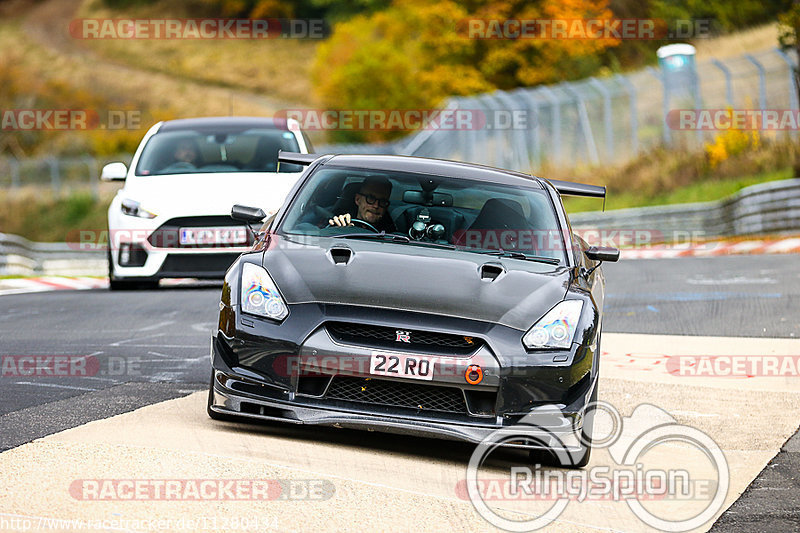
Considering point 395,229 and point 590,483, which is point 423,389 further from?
point 395,229

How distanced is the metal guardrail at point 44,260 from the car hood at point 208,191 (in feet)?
Answer: 34.8

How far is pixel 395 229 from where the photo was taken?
7.55 meters

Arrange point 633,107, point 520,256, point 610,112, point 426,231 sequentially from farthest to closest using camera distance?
point 610,112 → point 633,107 → point 426,231 → point 520,256

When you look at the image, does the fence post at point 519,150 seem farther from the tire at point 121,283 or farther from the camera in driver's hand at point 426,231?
the camera in driver's hand at point 426,231

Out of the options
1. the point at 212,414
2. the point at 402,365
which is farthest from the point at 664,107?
the point at 402,365

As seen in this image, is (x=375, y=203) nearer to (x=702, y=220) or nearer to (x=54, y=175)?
(x=702, y=220)

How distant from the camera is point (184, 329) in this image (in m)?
10.8

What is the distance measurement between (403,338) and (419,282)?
0.39m

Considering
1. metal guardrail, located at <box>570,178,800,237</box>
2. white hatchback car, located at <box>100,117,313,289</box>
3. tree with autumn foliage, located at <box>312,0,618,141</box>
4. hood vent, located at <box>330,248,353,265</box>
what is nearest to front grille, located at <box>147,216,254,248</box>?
white hatchback car, located at <box>100,117,313,289</box>

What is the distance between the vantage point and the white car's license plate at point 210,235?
13023 millimetres

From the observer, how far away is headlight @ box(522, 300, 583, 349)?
6.22 metres

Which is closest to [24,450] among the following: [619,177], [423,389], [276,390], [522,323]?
[276,390]

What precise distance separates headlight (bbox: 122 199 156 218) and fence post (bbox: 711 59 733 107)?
61.8 ft

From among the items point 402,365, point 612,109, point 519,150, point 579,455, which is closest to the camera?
point 402,365
